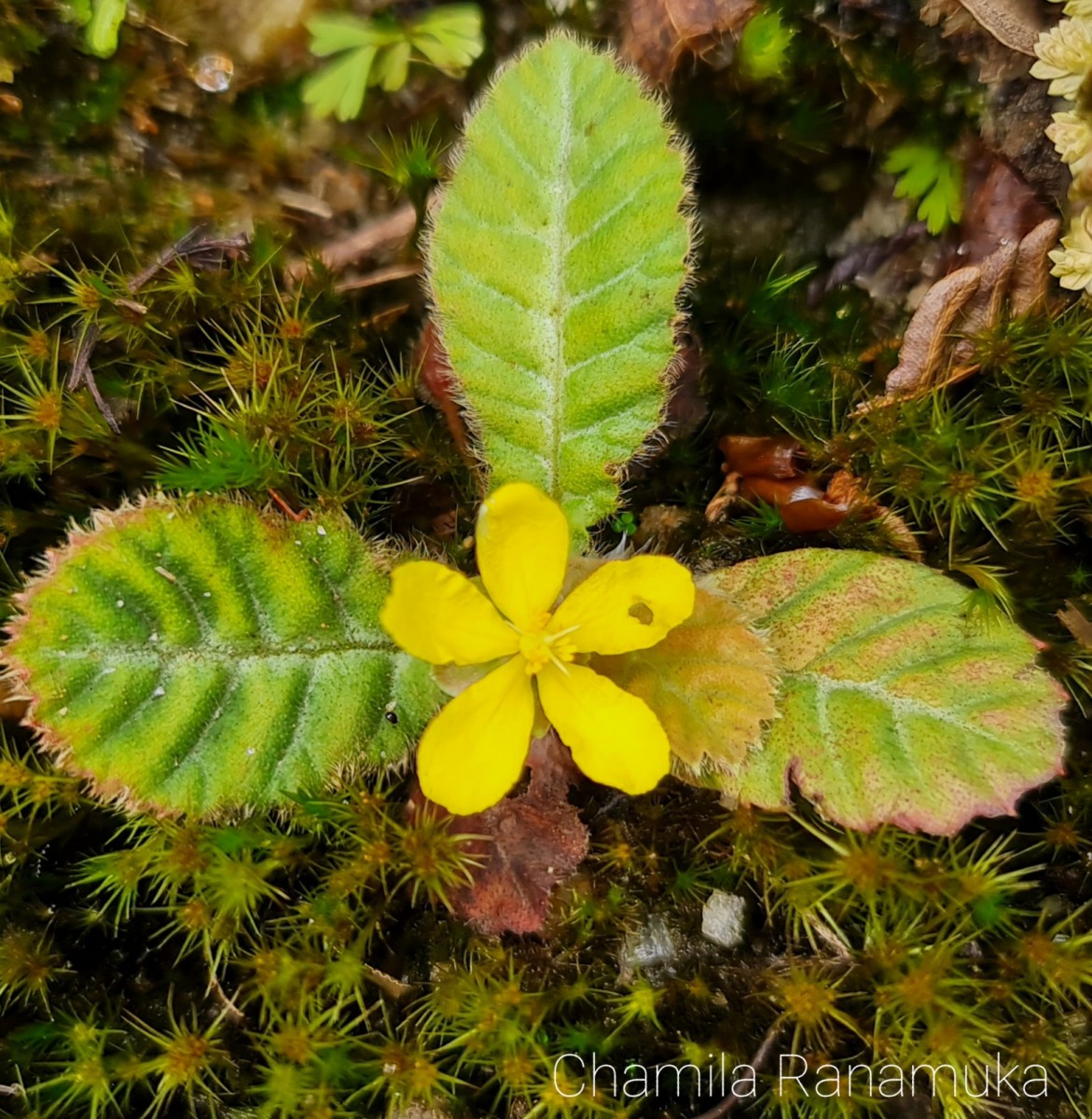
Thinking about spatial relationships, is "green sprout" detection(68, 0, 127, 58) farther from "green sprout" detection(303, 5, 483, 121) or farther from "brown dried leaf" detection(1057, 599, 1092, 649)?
"brown dried leaf" detection(1057, 599, 1092, 649)

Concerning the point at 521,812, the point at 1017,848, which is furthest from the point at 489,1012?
the point at 1017,848

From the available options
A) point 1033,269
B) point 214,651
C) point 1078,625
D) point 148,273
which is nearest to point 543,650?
point 214,651

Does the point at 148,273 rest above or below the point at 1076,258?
below

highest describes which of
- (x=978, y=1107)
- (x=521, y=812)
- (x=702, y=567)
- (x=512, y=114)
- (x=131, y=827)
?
(x=512, y=114)

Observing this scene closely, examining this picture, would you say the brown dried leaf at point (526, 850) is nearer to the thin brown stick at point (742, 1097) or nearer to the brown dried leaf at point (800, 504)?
the thin brown stick at point (742, 1097)

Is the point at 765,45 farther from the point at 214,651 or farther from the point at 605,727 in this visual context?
the point at 214,651

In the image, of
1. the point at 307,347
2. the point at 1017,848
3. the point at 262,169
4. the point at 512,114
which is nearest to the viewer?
the point at 512,114

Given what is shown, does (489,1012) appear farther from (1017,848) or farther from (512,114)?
(512,114)
